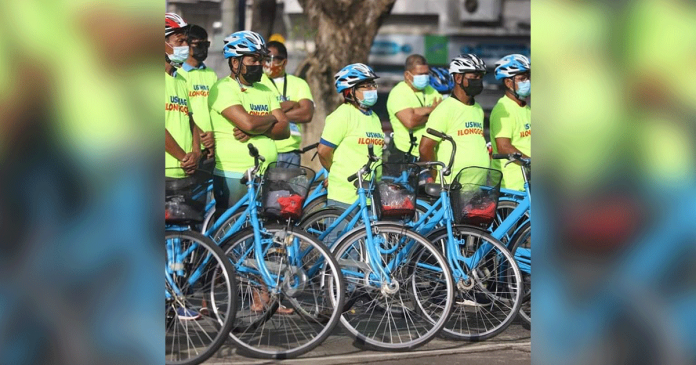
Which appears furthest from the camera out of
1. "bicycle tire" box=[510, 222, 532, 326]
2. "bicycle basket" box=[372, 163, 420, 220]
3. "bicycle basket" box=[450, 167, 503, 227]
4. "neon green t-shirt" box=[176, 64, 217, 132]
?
"neon green t-shirt" box=[176, 64, 217, 132]

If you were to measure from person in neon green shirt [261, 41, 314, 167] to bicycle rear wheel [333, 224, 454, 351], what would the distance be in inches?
86.9

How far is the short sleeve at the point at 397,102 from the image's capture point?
30.1 feet

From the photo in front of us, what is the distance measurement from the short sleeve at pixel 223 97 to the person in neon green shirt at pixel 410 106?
1.99 m

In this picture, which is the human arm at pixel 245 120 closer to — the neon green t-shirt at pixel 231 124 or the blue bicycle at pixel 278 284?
the neon green t-shirt at pixel 231 124

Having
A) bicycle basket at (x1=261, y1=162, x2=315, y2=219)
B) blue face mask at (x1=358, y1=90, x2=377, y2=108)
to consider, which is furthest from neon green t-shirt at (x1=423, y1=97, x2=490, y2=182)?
bicycle basket at (x1=261, y1=162, x2=315, y2=219)

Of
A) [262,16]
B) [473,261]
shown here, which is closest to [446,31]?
[262,16]

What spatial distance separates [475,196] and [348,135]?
101 centimetres

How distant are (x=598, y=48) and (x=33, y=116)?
5.92 feet

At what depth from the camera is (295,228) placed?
6359mm

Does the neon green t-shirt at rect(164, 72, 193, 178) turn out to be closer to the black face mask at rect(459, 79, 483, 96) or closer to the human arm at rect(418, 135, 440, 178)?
the human arm at rect(418, 135, 440, 178)

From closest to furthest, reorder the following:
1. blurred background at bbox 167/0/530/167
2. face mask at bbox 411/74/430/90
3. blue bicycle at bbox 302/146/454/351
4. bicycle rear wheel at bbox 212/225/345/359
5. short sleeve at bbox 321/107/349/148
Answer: bicycle rear wheel at bbox 212/225/345/359, blue bicycle at bbox 302/146/454/351, short sleeve at bbox 321/107/349/148, face mask at bbox 411/74/430/90, blurred background at bbox 167/0/530/167

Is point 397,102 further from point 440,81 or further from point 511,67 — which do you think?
point 511,67

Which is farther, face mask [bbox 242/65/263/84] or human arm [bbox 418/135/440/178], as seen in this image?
human arm [bbox 418/135/440/178]

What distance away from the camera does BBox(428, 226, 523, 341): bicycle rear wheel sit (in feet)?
22.7
